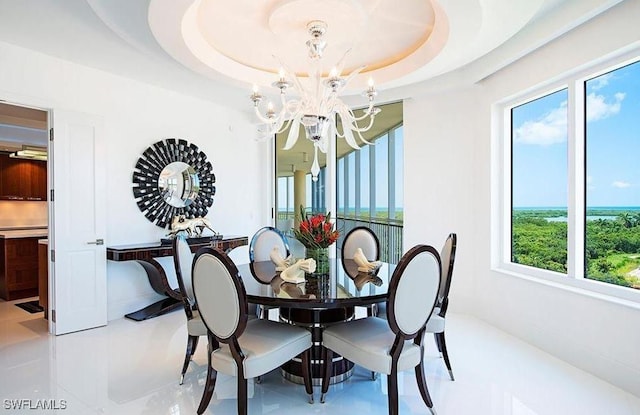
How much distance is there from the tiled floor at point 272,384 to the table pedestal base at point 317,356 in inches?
2.7

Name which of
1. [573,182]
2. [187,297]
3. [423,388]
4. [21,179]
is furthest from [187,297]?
[21,179]

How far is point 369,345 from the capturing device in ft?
7.12

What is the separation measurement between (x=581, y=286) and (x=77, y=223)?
486 centimetres

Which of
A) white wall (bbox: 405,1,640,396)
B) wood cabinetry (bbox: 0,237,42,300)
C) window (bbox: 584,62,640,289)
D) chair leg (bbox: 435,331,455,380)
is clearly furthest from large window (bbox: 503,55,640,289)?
wood cabinetry (bbox: 0,237,42,300)

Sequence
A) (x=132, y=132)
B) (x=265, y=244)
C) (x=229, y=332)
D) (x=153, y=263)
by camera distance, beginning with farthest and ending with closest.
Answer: (x=132, y=132)
(x=153, y=263)
(x=265, y=244)
(x=229, y=332)

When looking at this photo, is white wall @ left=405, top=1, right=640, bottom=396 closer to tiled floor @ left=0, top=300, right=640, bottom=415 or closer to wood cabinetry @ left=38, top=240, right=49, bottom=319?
tiled floor @ left=0, top=300, right=640, bottom=415

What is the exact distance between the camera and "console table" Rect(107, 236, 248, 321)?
12.8 ft

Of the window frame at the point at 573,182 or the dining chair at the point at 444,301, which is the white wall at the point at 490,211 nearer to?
the window frame at the point at 573,182

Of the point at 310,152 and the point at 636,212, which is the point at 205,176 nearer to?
the point at 310,152

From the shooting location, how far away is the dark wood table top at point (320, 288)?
2.16m

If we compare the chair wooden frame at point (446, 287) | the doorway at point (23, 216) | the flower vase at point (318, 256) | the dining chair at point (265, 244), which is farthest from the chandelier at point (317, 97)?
the doorway at point (23, 216)

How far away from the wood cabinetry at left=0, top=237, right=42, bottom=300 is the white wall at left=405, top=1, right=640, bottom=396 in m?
5.34

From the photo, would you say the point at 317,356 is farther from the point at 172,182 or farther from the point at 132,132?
the point at 132,132

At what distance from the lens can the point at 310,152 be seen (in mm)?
6121
